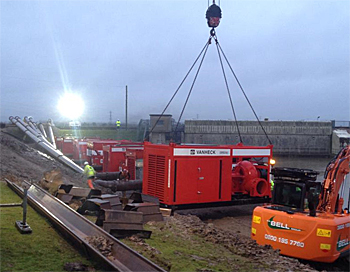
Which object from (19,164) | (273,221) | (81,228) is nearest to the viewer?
(81,228)

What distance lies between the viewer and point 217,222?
40.3 ft

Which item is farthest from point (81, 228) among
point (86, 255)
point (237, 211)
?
point (237, 211)

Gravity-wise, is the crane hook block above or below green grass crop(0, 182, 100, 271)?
above

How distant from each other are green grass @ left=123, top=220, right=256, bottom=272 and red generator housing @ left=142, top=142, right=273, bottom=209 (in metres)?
3.37

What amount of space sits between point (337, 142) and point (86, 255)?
32.7 metres

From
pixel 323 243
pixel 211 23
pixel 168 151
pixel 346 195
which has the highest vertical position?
pixel 211 23

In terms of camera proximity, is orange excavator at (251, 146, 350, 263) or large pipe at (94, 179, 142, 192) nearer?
orange excavator at (251, 146, 350, 263)

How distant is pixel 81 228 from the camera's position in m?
7.14

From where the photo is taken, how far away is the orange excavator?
768cm

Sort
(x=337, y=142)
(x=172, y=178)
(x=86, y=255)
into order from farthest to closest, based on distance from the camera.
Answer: (x=337, y=142) < (x=172, y=178) < (x=86, y=255)

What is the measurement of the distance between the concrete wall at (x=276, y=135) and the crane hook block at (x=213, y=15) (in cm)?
2457

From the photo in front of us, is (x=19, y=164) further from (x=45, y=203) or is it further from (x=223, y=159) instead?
(x=223, y=159)

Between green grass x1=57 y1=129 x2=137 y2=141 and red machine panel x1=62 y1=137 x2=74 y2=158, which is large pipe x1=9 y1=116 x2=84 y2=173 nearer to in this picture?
red machine panel x1=62 y1=137 x2=74 y2=158

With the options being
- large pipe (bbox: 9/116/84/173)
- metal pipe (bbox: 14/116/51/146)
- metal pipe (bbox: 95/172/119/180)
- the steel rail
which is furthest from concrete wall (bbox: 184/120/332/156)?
the steel rail
